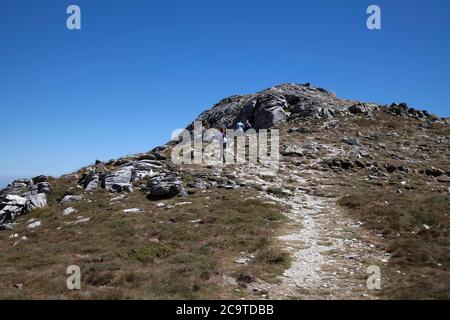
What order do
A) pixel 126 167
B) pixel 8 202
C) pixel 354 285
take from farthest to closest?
pixel 126 167, pixel 8 202, pixel 354 285

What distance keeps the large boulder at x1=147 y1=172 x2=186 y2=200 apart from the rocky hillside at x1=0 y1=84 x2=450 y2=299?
0.32 ft

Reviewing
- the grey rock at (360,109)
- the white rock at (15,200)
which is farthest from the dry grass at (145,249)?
the grey rock at (360,109)

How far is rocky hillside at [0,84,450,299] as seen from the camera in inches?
556

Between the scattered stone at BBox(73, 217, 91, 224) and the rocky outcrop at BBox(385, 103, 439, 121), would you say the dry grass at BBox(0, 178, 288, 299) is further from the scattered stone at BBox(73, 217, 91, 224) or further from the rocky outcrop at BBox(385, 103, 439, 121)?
the rocky outcrop at BBox(385, 103, 439, 121)

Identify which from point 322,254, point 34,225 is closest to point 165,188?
point 34,225

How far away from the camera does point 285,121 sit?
6244 centimetres

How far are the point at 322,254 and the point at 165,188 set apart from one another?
577 inches

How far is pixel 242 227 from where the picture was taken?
71.2 ft

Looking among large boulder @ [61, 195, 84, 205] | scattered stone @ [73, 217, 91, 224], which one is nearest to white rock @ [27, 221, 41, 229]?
scattered stone @ [73, 217, 91, 224]

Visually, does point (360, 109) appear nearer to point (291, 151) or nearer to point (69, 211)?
point (291, 151)

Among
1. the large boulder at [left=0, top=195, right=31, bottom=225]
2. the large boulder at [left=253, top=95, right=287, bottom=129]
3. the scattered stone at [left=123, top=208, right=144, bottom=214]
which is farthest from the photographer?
the large boulder at [left=253, top=95, right=287, bottom=129]

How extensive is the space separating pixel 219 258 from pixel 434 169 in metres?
30.4

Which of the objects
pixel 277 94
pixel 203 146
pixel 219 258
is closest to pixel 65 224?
pixel 219 258
